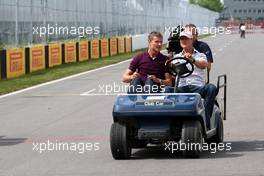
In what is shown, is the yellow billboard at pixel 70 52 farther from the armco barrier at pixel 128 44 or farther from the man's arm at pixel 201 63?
the man's arm at pixel 201 63

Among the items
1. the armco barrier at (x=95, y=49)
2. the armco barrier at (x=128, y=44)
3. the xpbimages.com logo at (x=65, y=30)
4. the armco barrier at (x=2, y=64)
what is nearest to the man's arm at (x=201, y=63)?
the armco barrier at (x=2, y=64)

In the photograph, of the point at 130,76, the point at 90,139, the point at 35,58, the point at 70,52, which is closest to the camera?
the point at 130,76

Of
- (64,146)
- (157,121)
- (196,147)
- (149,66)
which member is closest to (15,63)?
(64,146)

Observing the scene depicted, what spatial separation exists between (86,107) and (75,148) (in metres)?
5.93

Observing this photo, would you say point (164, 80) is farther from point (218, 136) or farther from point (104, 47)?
point (104, 47)

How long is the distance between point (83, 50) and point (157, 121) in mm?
27958

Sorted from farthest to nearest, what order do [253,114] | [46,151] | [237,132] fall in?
[253,114], [237,132], [46,151]

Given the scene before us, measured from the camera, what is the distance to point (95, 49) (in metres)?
39.5

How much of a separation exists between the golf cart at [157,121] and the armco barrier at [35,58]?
738 inches

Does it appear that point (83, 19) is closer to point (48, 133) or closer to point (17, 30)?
point (17, 30)

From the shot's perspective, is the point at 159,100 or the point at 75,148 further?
the point at 75,148

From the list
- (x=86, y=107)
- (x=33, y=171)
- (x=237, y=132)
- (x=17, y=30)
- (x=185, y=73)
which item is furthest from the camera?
(x=17, y=30)

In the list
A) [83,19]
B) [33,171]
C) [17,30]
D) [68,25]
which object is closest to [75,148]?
[33,171]

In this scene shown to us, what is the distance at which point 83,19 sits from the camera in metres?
47.2
